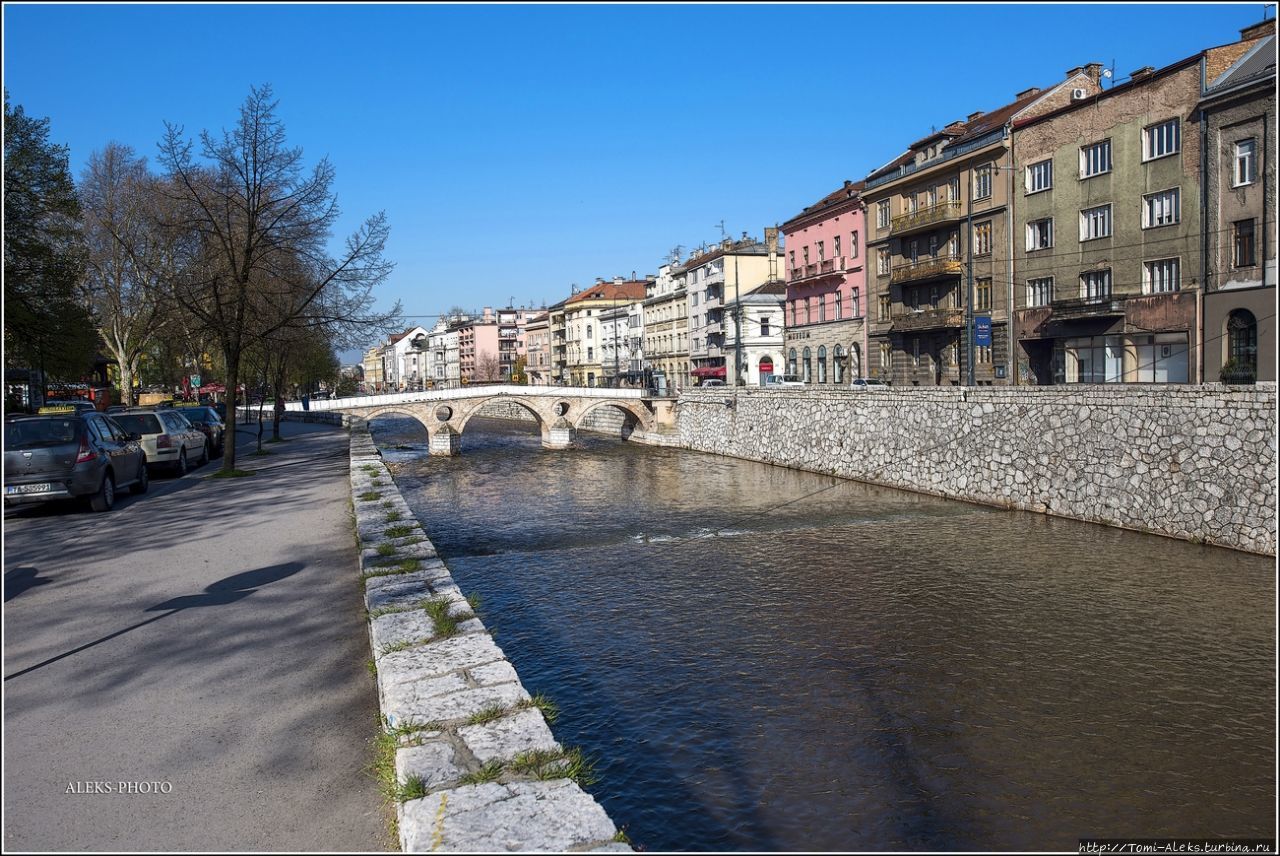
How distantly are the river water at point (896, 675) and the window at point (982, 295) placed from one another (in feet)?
68.8

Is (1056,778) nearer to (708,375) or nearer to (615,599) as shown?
(615,599)

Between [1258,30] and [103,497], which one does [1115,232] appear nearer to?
[1258,30]

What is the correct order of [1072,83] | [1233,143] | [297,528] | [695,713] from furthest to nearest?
[1072,83], [1233,143], [297,528], [695,713]

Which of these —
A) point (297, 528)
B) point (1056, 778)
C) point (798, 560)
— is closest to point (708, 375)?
point (798, 560)

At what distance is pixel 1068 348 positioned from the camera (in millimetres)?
34438

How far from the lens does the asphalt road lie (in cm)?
428

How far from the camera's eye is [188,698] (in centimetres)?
580

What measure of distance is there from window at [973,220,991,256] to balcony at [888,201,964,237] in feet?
3.44

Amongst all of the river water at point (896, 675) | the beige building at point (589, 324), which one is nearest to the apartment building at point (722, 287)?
the beige building at point (589, 324)

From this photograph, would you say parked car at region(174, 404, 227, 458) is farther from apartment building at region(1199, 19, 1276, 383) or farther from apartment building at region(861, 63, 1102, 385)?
apartment building at region(1199, 19, 1276, 383)

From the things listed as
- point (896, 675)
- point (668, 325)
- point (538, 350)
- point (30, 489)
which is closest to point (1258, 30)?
point (896, 675)

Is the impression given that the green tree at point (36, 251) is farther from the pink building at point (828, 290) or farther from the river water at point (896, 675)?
the pink building at point (828, 290)

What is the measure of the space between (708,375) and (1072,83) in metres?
34.7

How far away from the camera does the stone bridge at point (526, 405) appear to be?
48625 mm
